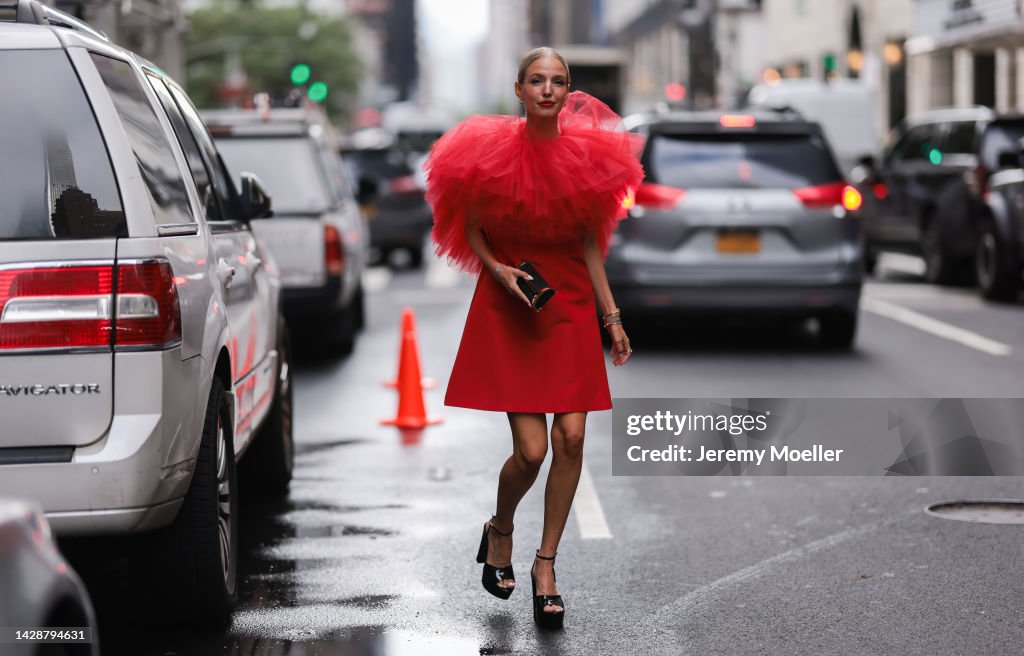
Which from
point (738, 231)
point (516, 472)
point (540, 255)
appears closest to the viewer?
point (540, 255)

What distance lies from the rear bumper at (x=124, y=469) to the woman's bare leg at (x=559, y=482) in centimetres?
129

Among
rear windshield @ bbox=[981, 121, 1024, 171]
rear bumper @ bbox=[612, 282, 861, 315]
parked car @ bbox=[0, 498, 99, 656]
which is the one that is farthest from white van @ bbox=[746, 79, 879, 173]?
parked car @ bbox=[0, 498, 99, 656]

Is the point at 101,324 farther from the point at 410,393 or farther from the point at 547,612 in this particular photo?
the point at 410,393

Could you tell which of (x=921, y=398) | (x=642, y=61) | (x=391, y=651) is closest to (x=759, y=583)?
(x=391, y=651)

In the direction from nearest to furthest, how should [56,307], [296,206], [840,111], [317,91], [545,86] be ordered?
[56,307] → [545,86] → [296,206] → [840,111] → [317,91]

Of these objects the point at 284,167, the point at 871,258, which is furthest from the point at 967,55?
the point at 284,167

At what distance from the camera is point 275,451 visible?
7.52 m

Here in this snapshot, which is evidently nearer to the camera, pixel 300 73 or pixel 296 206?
pixel 296 206

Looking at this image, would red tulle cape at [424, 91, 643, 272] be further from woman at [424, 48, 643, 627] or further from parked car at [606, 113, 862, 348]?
parked car at [606, 113, 862, 348]

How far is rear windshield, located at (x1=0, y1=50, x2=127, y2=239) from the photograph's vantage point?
4.62 m

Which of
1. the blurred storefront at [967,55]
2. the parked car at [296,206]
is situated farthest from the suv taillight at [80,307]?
the blurred storefront at [967,55]

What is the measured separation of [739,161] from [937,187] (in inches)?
249

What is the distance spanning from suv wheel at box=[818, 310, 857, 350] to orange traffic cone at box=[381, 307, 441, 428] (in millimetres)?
4272

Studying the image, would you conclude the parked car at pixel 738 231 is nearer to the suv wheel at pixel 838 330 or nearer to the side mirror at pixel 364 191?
the suv wheel at pixel 838 330
